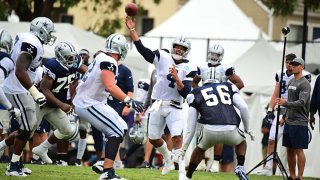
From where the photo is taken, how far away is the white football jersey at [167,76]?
14438 millimetres

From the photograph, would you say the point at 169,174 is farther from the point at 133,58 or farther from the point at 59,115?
the point at 133,58

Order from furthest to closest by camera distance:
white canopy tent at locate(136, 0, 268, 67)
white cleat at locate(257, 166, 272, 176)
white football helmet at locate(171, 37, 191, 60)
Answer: white canopy tent at locate(136, 0, 268, 67)
white cleat at locate(257, 166, 272, 176)
white football helmet at locate(171, 37, 191, 60)

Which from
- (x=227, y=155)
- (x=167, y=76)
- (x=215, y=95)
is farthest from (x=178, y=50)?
(x=227, y=155)

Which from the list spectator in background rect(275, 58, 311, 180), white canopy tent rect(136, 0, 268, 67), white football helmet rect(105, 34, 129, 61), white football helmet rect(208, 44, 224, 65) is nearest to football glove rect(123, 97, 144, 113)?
white football helmet rect(105, 34, 129, 61)

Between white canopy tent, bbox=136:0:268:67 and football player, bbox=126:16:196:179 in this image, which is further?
white canopy tent, bbox=136:0:268:67

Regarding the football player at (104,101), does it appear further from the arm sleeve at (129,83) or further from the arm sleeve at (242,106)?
the arm sleeve at (129,83)

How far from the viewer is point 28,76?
40.8ft

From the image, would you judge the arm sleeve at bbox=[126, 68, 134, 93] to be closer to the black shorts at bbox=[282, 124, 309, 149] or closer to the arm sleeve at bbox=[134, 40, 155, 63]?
the arm sleeve at bbox=[134, 40, 155, 63]

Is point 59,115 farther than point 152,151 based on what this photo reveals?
No

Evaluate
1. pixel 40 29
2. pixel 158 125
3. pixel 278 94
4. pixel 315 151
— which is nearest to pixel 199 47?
pixel 315 151

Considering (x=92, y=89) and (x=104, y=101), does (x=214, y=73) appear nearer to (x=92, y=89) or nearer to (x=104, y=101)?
(x=104, y=101)

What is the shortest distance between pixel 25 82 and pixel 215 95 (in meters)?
2.39

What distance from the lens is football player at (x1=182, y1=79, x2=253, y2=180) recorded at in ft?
41.8

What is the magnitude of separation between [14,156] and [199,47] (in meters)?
12.4
